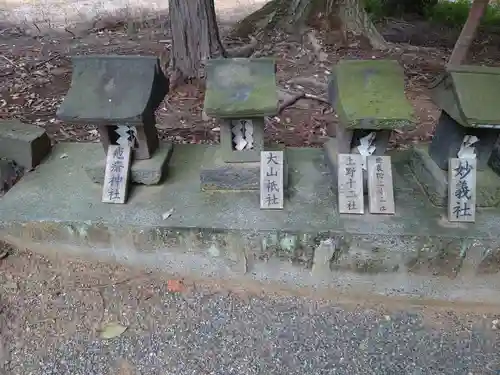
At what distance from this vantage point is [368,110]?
8.40ft

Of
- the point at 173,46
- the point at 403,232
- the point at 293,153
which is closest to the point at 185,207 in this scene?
the point at 293,153

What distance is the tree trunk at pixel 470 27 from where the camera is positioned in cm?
421

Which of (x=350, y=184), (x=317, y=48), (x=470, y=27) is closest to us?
(x=350, y=184)

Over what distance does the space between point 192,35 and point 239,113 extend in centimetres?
→ 281

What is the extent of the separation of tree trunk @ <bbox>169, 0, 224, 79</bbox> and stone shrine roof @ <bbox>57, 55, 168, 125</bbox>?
2.32 metres

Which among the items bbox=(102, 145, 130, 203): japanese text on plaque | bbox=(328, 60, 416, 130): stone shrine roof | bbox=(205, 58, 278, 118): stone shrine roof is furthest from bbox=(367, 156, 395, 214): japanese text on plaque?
bbox=(102, 145, 130, 203): japanese text on plaque

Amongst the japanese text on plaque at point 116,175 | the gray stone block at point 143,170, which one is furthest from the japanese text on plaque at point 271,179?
the japanese text on plaque at point 116,175

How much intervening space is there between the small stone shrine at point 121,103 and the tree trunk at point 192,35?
88.3 inches

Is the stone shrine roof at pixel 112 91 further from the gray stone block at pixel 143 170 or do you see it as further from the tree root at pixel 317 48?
the tree root at pixel 317 48

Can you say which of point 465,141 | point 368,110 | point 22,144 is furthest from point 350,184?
point 22,144

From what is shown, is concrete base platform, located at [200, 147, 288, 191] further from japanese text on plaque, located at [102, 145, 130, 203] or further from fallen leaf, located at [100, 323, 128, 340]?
fallen leaf, located at [100, 323, 128, 340]

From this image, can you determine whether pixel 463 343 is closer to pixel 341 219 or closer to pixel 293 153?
pixel 341 219

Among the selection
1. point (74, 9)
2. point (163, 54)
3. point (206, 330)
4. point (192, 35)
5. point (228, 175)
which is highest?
point (192, 35)

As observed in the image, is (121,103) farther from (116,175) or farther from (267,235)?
(267,235)
